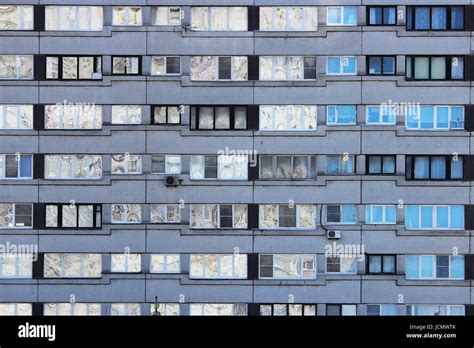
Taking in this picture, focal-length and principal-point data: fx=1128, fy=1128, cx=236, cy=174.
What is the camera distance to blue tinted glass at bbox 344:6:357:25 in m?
52.2

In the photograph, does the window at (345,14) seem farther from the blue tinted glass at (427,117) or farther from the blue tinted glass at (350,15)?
the blue tinted glass at (427,117)

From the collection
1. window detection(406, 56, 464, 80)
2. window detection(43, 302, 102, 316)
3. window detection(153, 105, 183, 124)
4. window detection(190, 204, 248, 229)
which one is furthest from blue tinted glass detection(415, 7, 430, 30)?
window detection(43, 302, 102, 316)

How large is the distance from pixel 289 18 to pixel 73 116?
36.1ft

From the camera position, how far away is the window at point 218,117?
52.4 meters

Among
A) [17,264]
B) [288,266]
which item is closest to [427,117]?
[288,266]

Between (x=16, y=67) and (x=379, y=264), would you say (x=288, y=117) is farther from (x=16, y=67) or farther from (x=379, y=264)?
(x=16, y=67)

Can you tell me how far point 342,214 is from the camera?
52438 mm

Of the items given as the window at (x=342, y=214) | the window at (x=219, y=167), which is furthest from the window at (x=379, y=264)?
the window at (x=219, y=167)

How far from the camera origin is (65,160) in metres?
52.5

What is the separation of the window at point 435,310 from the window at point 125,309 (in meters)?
12.6

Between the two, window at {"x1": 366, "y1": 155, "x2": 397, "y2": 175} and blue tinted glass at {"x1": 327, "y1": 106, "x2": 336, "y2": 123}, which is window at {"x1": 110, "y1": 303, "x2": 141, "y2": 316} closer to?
blue tinted glass at {"x1": 327, "y1": 106, "x2": 336, "y2": 123}

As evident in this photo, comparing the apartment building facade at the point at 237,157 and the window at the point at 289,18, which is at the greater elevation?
the window at the point at 289,18

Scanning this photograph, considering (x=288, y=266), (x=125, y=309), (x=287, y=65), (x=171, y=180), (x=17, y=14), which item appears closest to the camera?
(x=171, y=180)

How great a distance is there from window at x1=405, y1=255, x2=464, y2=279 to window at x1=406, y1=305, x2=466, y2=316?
135cm
